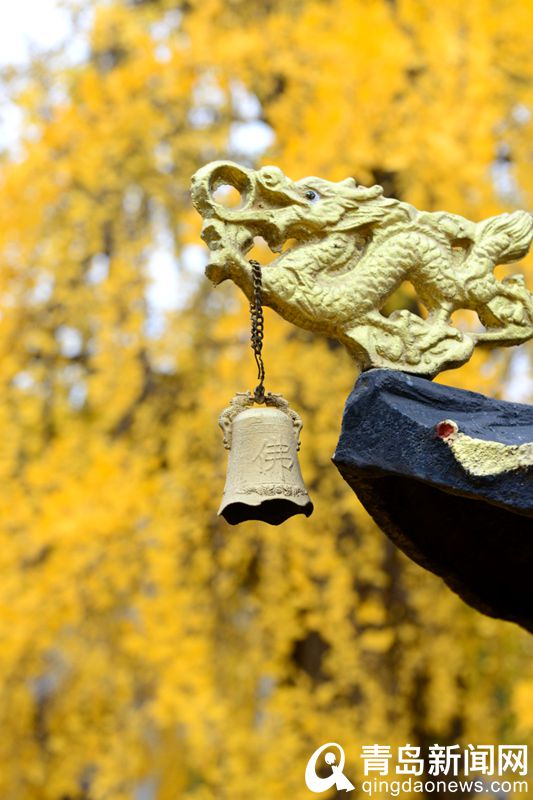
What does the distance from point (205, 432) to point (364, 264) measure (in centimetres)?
295

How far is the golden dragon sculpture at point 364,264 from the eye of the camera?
2014 mm

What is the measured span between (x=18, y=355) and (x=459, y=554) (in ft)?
11.4

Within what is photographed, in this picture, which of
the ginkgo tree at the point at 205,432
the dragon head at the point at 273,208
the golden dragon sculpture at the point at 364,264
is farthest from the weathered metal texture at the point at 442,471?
the ginkgo tree at the point at 205,432

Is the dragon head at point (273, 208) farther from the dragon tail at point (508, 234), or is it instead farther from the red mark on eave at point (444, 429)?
the red mark on eave at point (444, 429)

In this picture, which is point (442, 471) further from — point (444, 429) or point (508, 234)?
point (508, 234)

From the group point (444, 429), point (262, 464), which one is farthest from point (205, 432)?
point (444, 429)

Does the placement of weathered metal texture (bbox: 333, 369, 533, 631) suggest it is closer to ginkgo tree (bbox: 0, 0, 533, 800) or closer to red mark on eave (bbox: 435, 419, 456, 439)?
red mark on eave (bbox: 435, 419, 456, 439)

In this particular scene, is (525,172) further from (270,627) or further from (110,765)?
(110,765)

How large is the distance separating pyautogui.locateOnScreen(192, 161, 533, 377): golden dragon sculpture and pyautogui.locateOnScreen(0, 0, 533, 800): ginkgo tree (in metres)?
2.21

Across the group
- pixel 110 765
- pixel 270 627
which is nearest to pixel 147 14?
pixel 270 627

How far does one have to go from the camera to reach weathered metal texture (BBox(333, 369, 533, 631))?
5.41 ft

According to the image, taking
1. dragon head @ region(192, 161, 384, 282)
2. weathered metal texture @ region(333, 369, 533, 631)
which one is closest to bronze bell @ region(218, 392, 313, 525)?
weathered metal texture @ region(333, 369, 533, 631)

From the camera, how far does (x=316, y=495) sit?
4.73 m

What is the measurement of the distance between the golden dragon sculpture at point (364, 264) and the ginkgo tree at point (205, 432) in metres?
2.21
